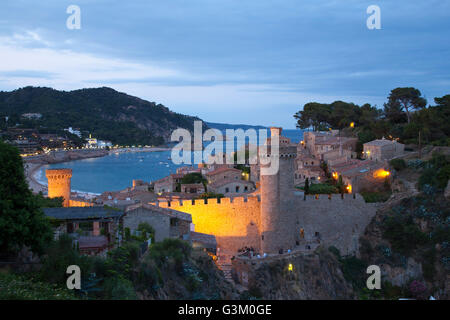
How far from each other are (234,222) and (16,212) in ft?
25.8

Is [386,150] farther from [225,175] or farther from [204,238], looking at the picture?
[204,238]

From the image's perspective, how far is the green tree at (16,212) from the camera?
7.95 metres

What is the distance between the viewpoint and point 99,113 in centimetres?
12125

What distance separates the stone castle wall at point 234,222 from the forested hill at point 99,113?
72.9 m

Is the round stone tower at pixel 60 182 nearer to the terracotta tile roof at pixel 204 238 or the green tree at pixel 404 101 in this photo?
the terracotta tile roof at pixel 204 238

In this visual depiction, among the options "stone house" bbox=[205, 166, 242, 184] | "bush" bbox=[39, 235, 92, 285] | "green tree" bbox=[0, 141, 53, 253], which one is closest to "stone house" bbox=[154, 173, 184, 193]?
"stone house" bbox=[205, 166, 242, 184]

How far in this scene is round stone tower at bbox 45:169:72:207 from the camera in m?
17.4

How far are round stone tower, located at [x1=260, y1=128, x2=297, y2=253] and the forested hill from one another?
242 feet

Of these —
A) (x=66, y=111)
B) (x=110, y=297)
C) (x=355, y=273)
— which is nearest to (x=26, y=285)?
(x=110, y=297)

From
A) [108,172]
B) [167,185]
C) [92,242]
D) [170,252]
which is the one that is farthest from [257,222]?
[108,172]

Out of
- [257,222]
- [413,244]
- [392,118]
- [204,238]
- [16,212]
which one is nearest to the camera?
[16,212]

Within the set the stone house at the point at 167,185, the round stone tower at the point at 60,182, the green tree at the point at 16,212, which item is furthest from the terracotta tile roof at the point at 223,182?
the green tree at the point at 16,212

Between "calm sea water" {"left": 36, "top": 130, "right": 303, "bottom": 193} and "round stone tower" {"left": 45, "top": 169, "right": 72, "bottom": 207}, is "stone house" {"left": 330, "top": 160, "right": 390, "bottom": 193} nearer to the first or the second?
"round stone tower" {"left": 45, "top": 169, "right": 72, "bottom": 207}

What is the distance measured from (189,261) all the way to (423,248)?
1031 centimetres
